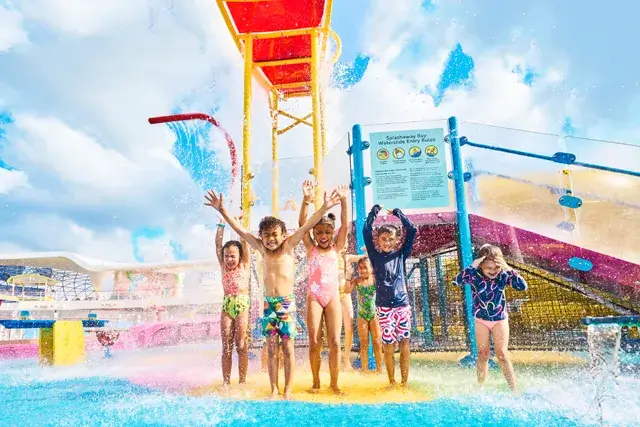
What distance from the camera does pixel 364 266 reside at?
5.45 metres

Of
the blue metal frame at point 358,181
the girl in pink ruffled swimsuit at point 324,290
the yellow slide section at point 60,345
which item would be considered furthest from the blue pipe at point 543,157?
the yellow slide section at point 60,345

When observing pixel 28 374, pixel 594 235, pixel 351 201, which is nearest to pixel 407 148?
pixel 351 201

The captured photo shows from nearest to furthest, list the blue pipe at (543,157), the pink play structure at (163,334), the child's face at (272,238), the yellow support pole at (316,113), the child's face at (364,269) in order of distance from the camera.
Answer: the child's face at (272,238)
the blue pipe at (543,157)
the child's face at (364,269)
the yellow support pole at (316,113)
the pink play structure at (163,334)

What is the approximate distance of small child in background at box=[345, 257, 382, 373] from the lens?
5.33 m

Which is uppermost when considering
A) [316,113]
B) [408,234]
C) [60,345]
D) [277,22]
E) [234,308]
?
[277,22]

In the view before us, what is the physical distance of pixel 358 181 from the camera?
233 inches

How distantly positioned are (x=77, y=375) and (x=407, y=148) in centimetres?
518

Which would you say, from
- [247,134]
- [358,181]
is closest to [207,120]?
[247,134]

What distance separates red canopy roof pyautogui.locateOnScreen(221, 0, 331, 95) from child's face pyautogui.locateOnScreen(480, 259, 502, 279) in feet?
14.8

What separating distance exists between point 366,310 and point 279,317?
1807mm

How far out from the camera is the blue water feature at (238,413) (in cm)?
265

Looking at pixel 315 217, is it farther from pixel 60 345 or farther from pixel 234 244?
pixel 60 345

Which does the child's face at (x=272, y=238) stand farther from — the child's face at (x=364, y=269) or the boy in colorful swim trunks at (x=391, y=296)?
the child's face at (x=364, y=269)

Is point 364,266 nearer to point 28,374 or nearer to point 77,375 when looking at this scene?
point 77,375
